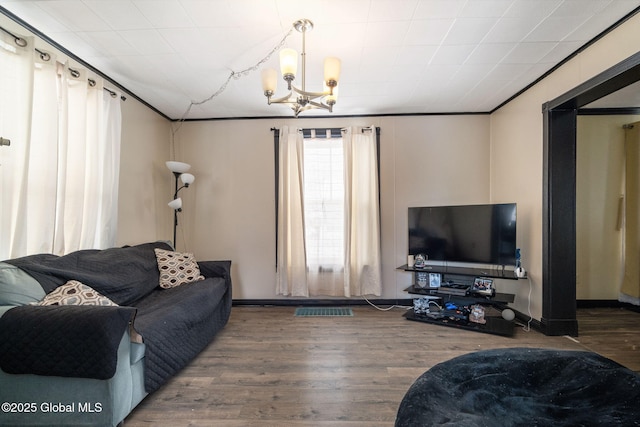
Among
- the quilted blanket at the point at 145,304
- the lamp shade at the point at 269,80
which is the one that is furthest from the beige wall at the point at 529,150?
the quilted blanket at the point at 145,304

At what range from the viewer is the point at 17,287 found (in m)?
1.52

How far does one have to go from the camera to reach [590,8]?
174cm

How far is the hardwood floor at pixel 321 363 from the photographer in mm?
1588

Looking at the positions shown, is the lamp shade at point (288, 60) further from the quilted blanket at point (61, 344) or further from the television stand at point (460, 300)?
the television stand at point (460, 300)

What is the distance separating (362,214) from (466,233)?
121 centimetres

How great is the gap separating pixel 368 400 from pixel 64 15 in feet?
10.9

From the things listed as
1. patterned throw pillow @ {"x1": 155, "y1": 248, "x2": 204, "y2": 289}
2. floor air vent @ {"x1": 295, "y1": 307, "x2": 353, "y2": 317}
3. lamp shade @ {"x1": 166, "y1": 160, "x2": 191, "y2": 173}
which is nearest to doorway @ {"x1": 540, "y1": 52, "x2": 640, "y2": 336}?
floor air vent @ {"x1": 295, "y1": 307, "x2": 353, "y2": 317}

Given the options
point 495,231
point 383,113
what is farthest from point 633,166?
point 383,113

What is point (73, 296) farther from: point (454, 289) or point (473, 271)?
point (473, 271)

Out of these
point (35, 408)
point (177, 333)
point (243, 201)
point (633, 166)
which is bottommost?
point (35, 408)

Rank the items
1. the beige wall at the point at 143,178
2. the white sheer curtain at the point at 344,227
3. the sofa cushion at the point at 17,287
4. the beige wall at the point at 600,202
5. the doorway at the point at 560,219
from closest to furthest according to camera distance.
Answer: the sofa cushion at the point at 17,287, the doorway at the point at 560,219, the beige wall at the point at 143,178, the beige wall at the point at 600,202, the white sheer curtain at the point at 344,227

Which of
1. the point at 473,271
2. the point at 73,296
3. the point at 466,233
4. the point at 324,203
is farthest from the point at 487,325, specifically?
the point at 73,296

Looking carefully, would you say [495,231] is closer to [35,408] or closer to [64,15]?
[35,408]

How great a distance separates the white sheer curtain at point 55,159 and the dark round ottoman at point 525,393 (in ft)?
8.44
